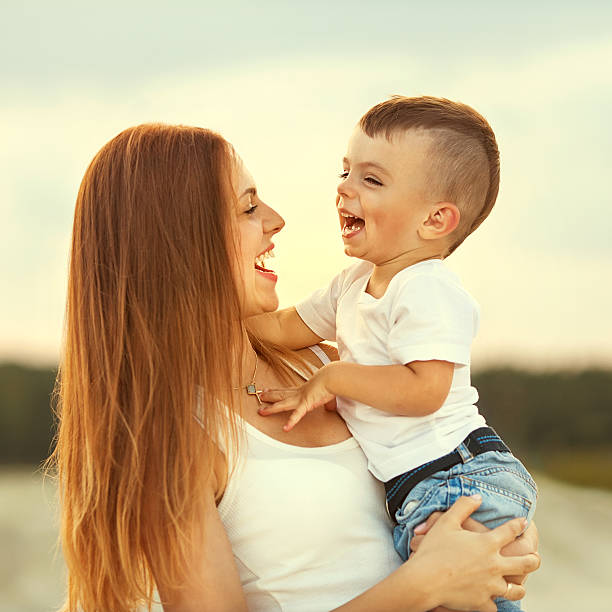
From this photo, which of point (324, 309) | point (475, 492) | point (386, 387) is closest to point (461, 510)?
point (475, 492)

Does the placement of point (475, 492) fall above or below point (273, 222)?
below

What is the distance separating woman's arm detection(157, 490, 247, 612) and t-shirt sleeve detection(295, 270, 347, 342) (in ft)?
2.04

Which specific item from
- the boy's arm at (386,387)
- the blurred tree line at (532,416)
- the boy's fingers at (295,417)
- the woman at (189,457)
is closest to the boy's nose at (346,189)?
the woman at (189,457)

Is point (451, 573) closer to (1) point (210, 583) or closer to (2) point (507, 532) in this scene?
(2) point (507, 532)

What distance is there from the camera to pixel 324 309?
2139 millimetres

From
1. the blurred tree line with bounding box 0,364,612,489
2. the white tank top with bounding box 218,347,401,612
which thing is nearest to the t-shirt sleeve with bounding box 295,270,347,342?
the white tank top with bounding box 218,347,401,612

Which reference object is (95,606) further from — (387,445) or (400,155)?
(400,155)

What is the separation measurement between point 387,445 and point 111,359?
610 millimetres

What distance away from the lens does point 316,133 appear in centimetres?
719

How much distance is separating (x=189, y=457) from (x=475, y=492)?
1.96 ft

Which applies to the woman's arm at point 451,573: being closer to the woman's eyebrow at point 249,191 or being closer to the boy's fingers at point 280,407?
the boy's fingers at point 280,407

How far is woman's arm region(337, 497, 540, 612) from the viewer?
5.47ft

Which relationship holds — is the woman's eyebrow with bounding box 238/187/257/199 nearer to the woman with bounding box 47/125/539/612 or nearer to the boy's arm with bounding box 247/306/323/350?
the woman with bounding box 47/125/539/612

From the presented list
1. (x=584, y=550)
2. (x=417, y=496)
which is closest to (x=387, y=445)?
(x=417, y=496)
